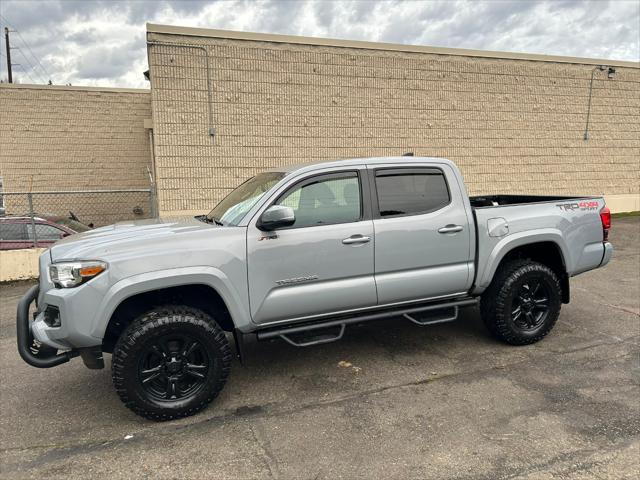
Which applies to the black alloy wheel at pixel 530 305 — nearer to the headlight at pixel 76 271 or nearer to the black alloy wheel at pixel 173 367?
the black alloy wheel at pixel 173 367

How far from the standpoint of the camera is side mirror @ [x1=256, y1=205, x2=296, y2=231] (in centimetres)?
350

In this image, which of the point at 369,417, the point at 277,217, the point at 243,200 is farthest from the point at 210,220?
the point at 369,417

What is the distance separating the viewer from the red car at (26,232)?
334 inches

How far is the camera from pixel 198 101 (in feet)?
33.6

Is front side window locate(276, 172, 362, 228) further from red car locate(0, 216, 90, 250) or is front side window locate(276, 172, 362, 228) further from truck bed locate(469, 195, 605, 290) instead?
red car locate(0, 216, 90, 250)

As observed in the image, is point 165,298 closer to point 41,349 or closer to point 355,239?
point 41,349

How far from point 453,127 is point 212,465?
11.7 metres

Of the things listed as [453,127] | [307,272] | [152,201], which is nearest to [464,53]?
[453,127]

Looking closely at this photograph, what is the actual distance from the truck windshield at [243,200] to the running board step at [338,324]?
1012 mm

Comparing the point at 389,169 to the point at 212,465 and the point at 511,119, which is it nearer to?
the point at 212,465

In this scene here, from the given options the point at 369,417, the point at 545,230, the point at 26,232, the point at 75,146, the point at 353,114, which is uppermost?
the point at 353,114

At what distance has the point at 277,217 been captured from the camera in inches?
138

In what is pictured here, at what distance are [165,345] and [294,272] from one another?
1126mm

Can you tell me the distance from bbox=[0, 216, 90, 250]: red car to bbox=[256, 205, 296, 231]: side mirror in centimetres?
666
